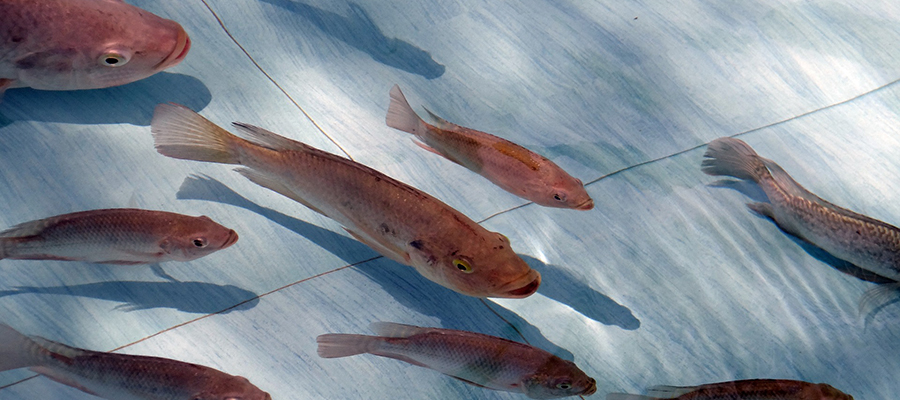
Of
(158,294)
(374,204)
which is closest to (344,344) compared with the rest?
(374,204)

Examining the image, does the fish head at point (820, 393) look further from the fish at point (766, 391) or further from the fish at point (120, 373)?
the fish at point (120, 373)

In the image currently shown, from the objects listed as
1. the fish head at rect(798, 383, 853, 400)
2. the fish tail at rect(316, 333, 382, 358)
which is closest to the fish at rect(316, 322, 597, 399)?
the fish tail at rect(316, 333, 382, 358)

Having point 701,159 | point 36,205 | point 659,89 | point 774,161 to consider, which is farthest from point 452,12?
point 36,205

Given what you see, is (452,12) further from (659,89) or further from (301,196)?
Answer: (301,196)

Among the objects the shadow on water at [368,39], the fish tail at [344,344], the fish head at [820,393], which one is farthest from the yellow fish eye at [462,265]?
the shadow on water at [368,39]

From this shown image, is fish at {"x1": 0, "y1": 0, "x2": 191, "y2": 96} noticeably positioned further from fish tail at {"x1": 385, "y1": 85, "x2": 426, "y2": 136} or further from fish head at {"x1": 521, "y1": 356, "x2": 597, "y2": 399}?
fish head at {"x1": 521, "y1": 356, "x2": 597, "y2": 399}

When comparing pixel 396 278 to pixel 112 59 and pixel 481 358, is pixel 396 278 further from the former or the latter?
Result: pixel 112 59
